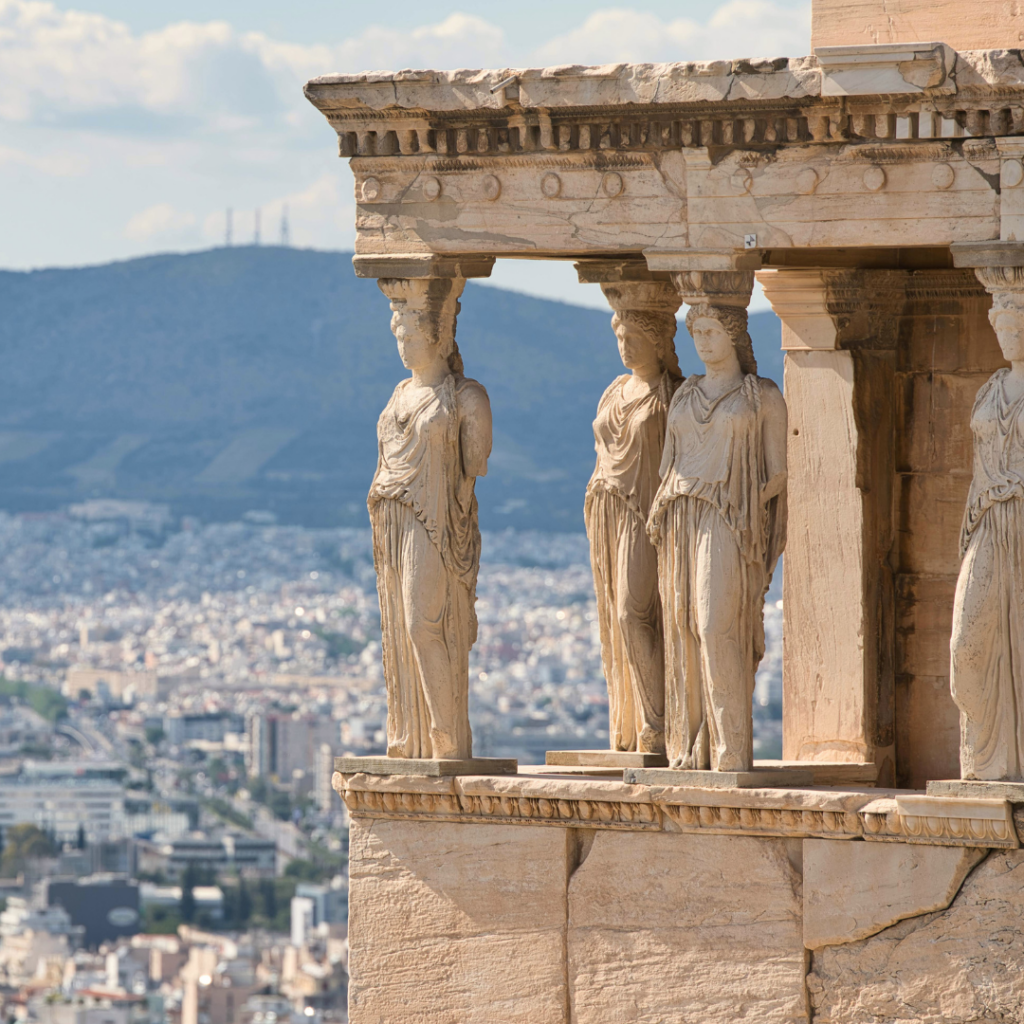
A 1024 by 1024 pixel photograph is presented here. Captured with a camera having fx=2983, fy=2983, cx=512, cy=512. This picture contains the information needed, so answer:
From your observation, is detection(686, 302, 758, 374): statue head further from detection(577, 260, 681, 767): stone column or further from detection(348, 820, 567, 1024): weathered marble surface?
detection(348, 820, 567, 1024): weathered marble surface

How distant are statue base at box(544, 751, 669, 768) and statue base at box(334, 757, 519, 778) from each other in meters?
0.70

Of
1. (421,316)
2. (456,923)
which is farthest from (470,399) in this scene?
(456,923)

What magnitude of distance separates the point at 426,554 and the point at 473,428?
615 mm

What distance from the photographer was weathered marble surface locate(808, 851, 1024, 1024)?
12.7 m

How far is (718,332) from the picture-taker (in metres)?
13.1

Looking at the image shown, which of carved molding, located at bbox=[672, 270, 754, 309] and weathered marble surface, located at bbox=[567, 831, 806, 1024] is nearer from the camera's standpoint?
carved molding, located at bbox=[672, 270, 754, 309]

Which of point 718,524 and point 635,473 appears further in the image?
point 635,473

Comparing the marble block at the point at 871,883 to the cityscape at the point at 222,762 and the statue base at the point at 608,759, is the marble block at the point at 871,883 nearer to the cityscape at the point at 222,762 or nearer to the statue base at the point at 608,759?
the statue base at the point at 608,759

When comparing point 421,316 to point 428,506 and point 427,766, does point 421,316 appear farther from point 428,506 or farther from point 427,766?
point 427,766

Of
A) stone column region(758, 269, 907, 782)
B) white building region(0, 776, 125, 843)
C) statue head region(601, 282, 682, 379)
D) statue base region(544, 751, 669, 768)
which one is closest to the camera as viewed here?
statue head region(601, 282, 682, 379)

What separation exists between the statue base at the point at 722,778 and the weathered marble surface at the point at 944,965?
0.77 metres

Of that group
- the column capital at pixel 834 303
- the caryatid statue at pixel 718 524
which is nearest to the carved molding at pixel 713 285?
the caryatid statue at pixel 718 524

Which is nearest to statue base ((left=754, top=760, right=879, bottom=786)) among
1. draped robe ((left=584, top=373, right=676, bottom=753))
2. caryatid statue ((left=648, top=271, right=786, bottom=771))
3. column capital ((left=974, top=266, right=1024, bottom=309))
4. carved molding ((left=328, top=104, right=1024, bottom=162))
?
draped robe ((left=584, top=373, right=676, bottom=753))

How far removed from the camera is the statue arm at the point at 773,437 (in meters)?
13.1
